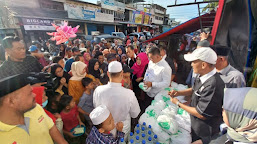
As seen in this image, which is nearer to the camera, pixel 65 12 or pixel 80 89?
pixel 80 89

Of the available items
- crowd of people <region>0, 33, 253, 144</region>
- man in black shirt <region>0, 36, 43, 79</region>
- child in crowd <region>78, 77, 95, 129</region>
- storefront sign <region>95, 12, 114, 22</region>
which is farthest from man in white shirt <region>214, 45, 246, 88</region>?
storefront sign <region>95, 12, 114, 22</region>

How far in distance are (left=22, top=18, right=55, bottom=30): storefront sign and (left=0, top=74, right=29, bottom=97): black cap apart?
14746mm

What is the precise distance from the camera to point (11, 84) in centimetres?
103

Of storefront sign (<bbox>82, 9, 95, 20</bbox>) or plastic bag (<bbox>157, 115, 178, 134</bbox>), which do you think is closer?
plastic bag (<bbox>157, 115, 178, 134</bbox>)

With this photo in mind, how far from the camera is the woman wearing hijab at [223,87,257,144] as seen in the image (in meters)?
0.94

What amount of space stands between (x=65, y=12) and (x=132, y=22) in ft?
48.3

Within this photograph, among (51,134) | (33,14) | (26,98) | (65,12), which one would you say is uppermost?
(65,12)

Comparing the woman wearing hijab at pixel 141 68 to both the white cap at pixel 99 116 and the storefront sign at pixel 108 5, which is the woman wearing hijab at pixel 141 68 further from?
the storefront sign at pixel 108 5

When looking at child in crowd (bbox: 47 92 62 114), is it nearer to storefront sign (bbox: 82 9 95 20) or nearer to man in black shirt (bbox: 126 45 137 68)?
man in black shirt (bbox: 126 45 137 68)

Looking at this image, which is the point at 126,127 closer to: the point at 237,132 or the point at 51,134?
the point at 51,134

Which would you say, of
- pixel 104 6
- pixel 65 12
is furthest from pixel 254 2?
pixel 104 6

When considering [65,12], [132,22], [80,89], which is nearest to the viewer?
[80,89]

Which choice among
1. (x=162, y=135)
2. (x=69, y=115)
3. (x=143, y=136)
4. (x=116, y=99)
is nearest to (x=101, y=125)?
(x=116, y=99)

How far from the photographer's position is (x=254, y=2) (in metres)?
2.19
